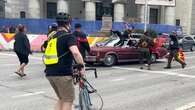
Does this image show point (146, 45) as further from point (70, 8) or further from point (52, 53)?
point (70, 8)

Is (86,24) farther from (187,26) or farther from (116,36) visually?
(187,26)

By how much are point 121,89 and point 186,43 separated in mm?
20066


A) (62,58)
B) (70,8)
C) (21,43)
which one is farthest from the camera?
(70,8)

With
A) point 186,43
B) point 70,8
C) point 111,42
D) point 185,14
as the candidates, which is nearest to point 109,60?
point 111,42

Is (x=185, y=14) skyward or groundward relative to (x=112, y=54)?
skyward

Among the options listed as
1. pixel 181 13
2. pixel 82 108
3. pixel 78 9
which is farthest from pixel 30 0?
pixel 82 108

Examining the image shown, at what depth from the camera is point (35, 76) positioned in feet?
45.7

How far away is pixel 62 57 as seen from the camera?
607 cm

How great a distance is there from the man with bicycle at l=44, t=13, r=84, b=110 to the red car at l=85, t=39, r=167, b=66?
36.2ft

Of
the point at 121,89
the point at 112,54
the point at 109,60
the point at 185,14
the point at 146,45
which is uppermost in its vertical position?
the point at 185,14

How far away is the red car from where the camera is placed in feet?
56.9

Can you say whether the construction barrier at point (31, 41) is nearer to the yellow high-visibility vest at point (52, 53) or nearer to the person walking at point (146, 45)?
the person walking at point (146, 45)

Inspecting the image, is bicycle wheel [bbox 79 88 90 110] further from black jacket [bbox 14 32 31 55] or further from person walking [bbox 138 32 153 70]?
person walking [bbox 138 32 153 70]

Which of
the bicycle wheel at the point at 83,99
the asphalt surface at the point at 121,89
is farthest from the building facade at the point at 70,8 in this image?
the bicycle wheel at the point at 83,99
